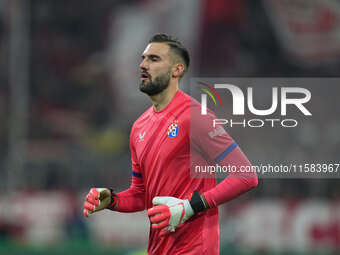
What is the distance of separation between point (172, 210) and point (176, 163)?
39 centimetres

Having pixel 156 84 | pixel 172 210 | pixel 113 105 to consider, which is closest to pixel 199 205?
pixel 172 210

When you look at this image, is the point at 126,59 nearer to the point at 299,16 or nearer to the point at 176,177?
the point at 299,16

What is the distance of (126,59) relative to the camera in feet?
55.9

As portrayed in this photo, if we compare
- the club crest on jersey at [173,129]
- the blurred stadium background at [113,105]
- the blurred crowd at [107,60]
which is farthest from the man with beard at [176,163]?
the blurred crowd at [107,60]

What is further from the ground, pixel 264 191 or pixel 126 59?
pixel 126 59

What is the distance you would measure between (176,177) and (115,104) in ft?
43.2

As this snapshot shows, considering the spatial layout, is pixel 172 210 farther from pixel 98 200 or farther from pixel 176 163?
pixel 98 200

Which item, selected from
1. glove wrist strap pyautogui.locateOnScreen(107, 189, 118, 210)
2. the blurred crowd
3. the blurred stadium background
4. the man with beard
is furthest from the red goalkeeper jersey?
the blurred crowd

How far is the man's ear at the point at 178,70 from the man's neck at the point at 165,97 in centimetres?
8

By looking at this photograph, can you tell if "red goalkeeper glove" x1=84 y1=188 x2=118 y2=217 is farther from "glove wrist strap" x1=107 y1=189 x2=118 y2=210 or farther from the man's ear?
the man's ear

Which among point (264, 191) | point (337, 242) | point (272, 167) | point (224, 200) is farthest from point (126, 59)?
point (224, 200)

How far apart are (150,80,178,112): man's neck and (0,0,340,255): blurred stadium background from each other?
2943mm

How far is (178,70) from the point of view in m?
4.72

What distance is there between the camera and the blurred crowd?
16703 millimetres
